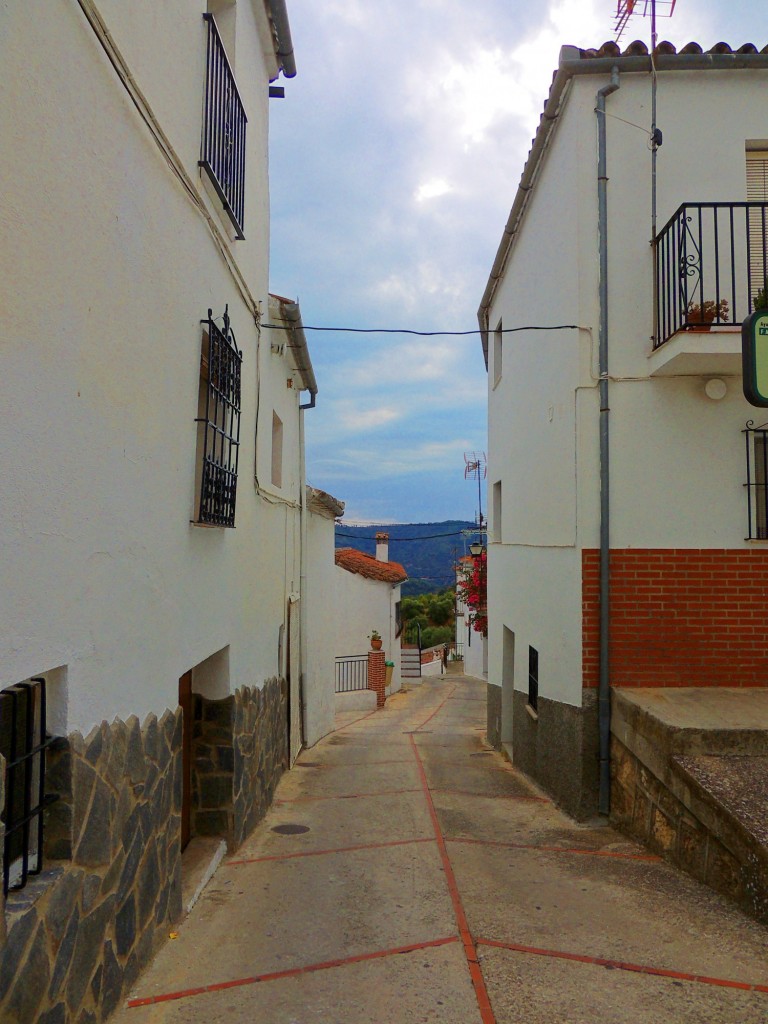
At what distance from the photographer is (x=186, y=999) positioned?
340 centimetres

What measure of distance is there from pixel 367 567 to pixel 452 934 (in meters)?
20.4

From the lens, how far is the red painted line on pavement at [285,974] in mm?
3410

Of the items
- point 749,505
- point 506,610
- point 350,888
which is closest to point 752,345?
point 749,505

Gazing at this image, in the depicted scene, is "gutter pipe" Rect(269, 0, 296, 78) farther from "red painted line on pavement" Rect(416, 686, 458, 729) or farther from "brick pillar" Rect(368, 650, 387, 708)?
"brick pillar" Rect(368, 650, 387, 708)

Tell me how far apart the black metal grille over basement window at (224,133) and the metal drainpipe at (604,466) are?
3.06 m

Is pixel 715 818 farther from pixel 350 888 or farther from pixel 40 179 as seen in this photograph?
pixel 40 179

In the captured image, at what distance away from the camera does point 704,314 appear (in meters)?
5.98

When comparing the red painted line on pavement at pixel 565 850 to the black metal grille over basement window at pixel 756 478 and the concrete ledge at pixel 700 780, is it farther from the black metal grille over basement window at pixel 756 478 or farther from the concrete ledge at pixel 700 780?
the black metal grille over basement window at pixel 756 478

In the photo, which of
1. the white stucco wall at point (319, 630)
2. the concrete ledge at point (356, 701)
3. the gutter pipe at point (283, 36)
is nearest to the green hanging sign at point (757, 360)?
the gutter pipe at point (283, 36)

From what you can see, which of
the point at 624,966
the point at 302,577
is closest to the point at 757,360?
the point at 624,966

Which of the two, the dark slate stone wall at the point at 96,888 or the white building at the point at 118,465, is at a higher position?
the white building at the point at 118,465

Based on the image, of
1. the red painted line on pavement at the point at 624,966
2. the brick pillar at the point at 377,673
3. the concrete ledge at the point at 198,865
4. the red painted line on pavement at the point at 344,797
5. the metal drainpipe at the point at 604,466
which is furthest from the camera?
the brick pillar at the point at 377,673

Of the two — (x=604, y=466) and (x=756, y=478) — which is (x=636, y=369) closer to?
(x=604, y=466)

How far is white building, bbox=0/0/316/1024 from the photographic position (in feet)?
8.59
